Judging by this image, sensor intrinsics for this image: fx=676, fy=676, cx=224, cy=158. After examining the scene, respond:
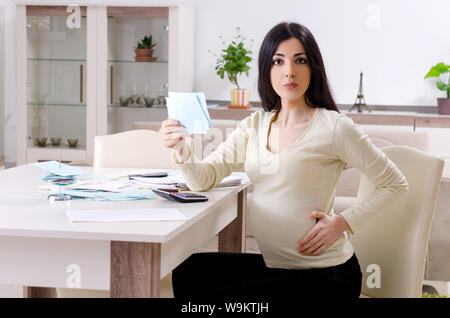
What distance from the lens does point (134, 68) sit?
5141mm

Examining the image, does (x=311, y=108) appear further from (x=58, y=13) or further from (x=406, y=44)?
(x=58, y=13)

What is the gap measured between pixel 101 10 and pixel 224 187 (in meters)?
3.15

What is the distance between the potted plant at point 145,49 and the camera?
16.5 ft

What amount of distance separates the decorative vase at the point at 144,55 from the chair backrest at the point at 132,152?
87.3 inches

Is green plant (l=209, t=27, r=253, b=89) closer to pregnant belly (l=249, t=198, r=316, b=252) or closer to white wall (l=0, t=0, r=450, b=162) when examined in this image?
white wall (l=0, t=0, r=450, b=162)

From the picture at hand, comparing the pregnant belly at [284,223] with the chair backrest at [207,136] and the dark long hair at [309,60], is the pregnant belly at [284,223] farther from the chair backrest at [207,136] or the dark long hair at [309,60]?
the chair backrest at [207,136]

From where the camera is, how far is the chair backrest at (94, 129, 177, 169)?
2.87m

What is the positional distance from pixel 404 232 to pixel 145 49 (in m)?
3.49

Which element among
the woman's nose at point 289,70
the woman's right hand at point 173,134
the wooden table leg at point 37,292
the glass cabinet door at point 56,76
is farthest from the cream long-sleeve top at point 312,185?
the glass cabinet door at point 56,76

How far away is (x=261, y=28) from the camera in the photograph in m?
5.07

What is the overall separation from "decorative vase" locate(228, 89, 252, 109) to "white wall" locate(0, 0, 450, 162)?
0.22 meters

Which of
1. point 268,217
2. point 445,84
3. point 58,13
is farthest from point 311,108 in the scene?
point 58,13

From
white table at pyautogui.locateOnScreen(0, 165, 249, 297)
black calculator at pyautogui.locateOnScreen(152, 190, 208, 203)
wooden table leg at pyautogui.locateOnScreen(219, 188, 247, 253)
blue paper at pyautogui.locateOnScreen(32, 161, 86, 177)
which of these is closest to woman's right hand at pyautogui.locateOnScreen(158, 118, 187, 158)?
black calculator at pyautogui.locateOnScreen(152, 190, 208, 203)
